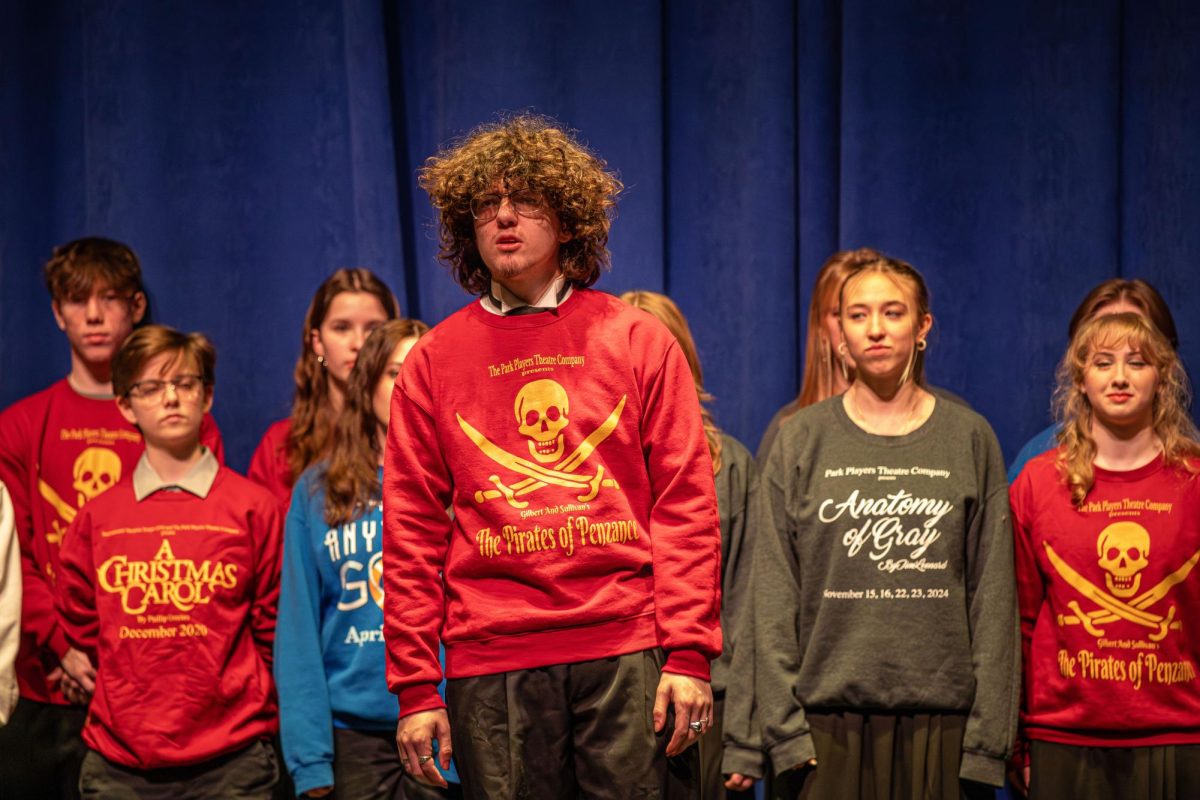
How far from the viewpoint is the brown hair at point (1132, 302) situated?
10.9ft

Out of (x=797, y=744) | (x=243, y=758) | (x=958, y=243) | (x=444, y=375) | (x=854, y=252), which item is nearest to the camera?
(x=444, y=375)

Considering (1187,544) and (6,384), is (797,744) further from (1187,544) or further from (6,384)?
(6,384)

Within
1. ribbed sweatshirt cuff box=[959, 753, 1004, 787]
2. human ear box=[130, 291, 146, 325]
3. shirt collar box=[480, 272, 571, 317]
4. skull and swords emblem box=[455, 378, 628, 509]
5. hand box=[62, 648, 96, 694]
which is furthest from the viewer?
human ear box=[130, 291, 146, 325]

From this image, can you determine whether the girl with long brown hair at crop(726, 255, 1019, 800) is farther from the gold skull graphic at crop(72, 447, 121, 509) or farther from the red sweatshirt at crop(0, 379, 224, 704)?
the gold skull graphic at crop(72, 447, 121, 509)

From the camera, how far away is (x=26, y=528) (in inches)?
136

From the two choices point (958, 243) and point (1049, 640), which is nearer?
point (1049, 640)

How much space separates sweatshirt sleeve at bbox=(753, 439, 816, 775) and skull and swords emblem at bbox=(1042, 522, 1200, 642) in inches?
24.7

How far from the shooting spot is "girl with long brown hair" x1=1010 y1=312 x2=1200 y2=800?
2.80 meters

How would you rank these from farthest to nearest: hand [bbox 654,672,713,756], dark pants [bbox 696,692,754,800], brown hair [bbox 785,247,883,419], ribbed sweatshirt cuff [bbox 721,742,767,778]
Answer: brown hair [bbox 785,247,883,419] < dark pants [bbox 696,692,754,800] < ribbed sweatshirt cuff [bbox 721,742,767,778] < hand [bbox 654,672,713,756]

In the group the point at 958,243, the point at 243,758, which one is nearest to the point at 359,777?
the point at 243,758

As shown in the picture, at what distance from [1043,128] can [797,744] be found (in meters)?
1.99

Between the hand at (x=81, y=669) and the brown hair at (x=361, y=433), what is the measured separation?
763 mm

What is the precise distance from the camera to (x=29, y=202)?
4.01 metres

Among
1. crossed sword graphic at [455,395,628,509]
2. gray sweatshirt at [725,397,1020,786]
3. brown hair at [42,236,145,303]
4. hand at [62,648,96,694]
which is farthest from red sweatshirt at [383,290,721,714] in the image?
brown hair at [42,236,145,303]
